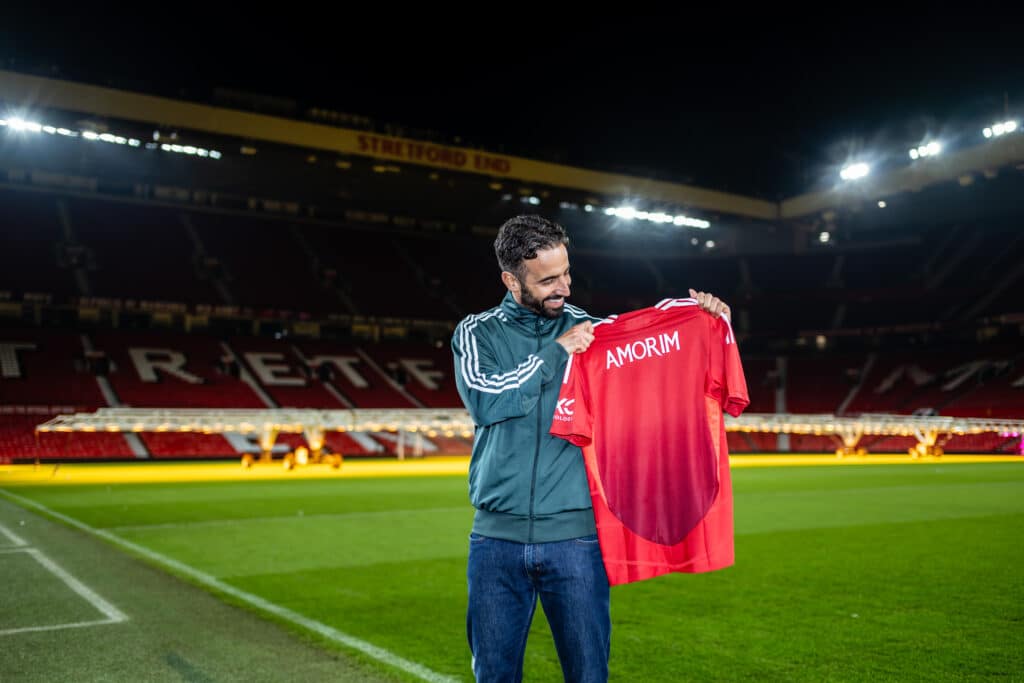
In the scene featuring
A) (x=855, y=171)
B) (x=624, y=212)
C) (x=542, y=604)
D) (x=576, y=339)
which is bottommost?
(x=542, y=604)

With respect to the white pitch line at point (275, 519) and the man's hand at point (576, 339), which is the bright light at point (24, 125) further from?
the man's hand at point (576, 339)

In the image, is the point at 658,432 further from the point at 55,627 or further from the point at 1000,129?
the point at 1000,129

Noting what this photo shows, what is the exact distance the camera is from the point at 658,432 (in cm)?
312

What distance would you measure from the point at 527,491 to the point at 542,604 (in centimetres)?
36

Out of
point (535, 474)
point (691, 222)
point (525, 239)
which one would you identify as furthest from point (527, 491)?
point (691, 222)

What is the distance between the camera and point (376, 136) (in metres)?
34.0

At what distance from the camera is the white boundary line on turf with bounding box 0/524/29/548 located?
33.5 ft

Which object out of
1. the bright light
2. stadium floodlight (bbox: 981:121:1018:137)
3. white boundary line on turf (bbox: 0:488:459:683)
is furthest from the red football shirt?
stadium floodlight (bbox: 981:121:1018:137)

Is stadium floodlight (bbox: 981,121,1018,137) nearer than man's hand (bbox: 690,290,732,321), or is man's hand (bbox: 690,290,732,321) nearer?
man's hand (bbox: 690,290,732,321)

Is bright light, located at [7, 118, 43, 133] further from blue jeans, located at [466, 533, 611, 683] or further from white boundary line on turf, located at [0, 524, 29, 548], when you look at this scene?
blue jeans, located at [466, 533, 611, 683]

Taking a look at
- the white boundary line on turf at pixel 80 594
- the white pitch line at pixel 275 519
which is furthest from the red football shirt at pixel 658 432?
the white pitch line at pixel 275 519

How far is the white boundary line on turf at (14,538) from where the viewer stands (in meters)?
10.2

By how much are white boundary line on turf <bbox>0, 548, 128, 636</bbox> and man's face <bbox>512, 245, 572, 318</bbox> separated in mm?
5240

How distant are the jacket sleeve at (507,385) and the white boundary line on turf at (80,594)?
503cm
